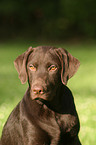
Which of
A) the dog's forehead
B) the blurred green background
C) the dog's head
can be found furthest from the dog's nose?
the blurred green background

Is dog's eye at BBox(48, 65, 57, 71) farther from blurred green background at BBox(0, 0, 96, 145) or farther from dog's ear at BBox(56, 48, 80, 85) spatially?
blurred green background at BBox(0, 0, 96, 145)

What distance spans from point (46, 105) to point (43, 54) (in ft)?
2.51

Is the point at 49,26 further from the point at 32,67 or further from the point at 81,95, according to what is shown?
the point at 32,67

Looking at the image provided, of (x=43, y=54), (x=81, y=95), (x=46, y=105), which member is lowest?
(x=81, y=95)

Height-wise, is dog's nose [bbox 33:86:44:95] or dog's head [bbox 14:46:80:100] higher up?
dog's head [bbox 14:46:80:100]

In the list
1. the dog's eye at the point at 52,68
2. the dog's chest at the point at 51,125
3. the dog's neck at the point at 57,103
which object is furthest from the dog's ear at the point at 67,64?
the dog's chest at the point at 51,125

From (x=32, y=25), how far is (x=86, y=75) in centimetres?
3097

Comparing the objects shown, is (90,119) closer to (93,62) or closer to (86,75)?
(86,75)

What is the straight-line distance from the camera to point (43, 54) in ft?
15.6

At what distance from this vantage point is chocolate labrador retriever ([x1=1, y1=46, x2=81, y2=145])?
15.1 feet

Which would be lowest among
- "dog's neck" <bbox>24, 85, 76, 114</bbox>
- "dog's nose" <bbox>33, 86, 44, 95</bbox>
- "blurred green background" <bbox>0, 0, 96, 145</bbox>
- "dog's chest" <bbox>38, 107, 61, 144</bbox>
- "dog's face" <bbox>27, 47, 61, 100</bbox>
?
"dog's chest" <bbox>38, 107, 61, 144</bbox>

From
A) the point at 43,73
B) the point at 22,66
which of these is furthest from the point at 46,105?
the point at 22,66

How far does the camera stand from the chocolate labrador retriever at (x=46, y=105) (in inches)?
181

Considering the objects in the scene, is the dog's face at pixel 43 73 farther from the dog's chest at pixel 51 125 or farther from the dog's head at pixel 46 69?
the dog's chest at pixel 51 125
